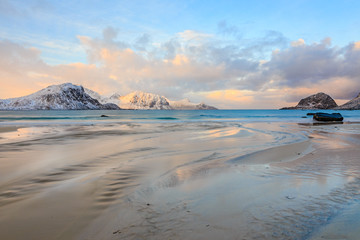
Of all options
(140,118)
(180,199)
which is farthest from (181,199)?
(140,118)

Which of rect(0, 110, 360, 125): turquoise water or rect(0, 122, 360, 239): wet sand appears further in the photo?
rect(0, 110, 360, 125): turquoise water

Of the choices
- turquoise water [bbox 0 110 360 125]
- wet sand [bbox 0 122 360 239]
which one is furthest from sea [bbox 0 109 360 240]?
turquoise water [bbox 0 110 360 125]

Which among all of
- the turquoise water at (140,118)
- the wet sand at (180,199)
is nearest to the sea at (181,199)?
the wet sand at (180,199)

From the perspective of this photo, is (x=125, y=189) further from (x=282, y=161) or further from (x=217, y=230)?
(x=282, y=161)

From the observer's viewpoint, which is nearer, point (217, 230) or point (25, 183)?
point (217, 230)

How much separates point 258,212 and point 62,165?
5875 mm

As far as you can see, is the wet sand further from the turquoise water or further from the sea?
the turquoise water

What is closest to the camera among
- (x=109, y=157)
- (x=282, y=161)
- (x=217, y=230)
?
(x=217, y=230)

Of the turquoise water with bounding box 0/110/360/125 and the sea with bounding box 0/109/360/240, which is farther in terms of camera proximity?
the turquoise water with bounding box 0/110/360/125

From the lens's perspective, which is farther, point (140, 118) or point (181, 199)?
point (140, 118)

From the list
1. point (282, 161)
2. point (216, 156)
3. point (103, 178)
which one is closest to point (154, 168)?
point (103, 178)

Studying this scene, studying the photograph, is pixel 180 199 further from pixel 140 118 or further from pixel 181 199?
pixel 140 118

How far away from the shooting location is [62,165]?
6.54 metres

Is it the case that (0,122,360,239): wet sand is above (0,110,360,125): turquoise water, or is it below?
below
